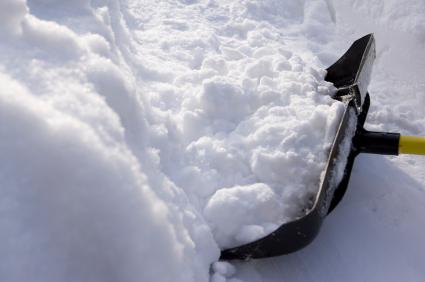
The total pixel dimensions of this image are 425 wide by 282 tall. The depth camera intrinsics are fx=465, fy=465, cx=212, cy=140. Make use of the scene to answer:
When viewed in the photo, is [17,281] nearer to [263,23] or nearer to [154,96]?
[154,96]

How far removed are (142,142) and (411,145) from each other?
3.09 ft

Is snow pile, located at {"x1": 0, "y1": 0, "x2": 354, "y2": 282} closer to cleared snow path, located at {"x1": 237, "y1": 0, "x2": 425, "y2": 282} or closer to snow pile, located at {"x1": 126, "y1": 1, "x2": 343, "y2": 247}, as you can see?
snow pile, located at {"x1": 126, "y1": 1, "x2": 343, "y2": 247}

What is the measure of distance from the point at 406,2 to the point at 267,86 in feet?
4.54

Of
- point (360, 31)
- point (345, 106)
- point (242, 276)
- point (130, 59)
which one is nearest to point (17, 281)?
point (242, 276)

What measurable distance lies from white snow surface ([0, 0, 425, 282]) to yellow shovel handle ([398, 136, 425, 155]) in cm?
19

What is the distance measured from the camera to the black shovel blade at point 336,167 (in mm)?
1328

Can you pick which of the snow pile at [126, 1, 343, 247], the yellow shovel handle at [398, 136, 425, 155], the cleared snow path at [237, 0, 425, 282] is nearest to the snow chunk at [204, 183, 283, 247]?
the snow pile at [126, 1, 343, 247]

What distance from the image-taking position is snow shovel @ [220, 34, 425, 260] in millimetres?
1331

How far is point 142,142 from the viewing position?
130 cm

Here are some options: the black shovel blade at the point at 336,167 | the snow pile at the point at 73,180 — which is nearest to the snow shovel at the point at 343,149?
the black shovel blade at the point at 336,167

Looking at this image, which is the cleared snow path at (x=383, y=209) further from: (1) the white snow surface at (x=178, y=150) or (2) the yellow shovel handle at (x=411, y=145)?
(2) the yellow shovel handle at (x=411, y=145)

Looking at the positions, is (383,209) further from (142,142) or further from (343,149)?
(142,142)

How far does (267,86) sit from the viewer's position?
1.81m

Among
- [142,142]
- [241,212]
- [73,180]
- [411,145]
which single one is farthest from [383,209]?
[73,180]
